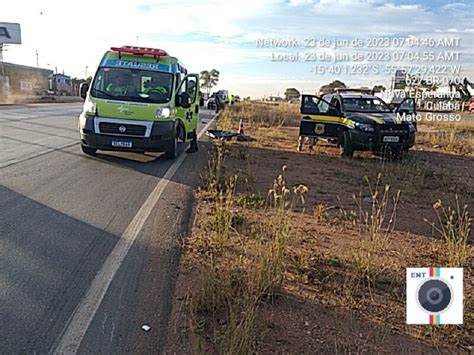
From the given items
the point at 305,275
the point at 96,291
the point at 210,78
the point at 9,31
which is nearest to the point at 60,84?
the point at 9,31

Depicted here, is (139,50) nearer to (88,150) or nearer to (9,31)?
(88,150)

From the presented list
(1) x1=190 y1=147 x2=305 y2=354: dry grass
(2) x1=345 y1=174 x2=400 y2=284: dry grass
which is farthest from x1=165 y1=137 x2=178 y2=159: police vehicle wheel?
(1) x1=190 y1=147 x2=305 y2=354: dry grass

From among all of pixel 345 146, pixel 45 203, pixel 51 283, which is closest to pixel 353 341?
pixel 51 283

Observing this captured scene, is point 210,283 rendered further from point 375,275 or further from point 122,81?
point 122,81

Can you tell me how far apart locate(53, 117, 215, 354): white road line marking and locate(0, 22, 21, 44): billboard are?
63.3 meters

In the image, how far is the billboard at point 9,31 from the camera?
6022 centimetres

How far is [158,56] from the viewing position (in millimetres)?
11875

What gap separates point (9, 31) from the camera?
199 ft

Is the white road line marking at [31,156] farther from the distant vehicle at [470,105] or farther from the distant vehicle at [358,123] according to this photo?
the distant vehicle at [470,105]
